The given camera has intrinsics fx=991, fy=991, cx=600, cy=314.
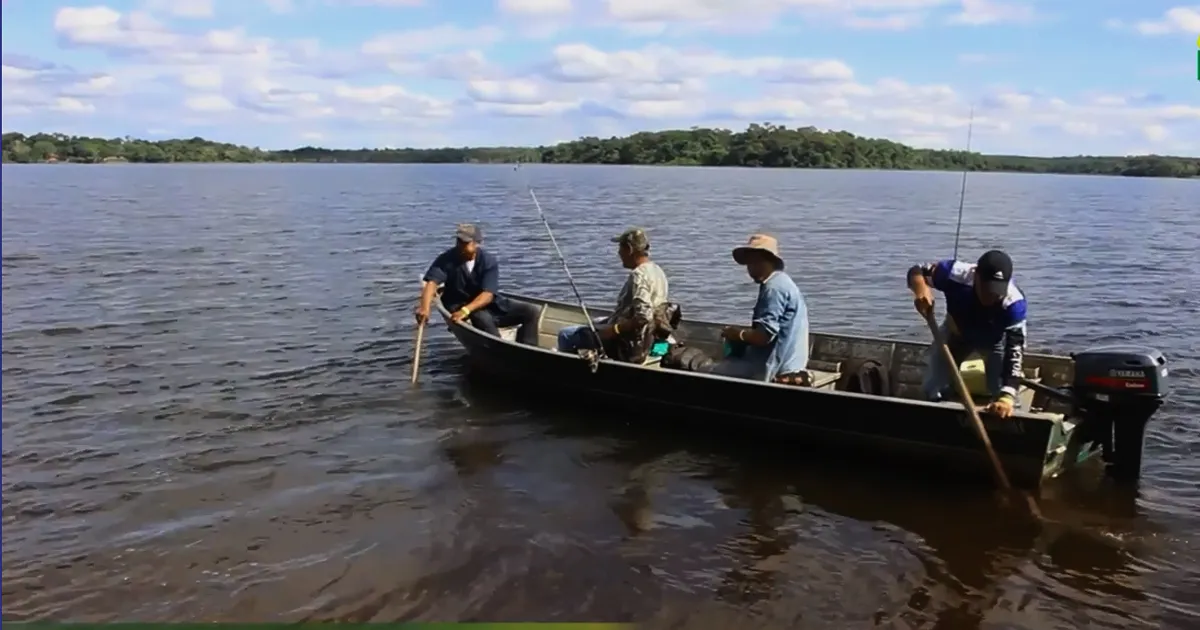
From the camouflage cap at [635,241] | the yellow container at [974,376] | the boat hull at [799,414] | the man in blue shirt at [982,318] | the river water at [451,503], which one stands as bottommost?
the river water at [451,503]

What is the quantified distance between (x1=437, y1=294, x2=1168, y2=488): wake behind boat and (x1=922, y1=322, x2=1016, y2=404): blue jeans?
252mm

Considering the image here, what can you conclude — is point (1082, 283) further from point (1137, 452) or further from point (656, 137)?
point (656, 137)

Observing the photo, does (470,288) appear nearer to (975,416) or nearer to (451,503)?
(451,503)

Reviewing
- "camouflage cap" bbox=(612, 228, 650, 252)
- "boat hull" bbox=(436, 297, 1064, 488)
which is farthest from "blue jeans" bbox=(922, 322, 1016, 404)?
"camouflage cap" bbox=(612, 228, 650, 252)

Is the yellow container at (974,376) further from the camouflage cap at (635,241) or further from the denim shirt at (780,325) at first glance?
the camouflage cap at (635,241)

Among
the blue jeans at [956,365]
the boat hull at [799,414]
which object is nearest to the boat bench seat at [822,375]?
the boat hull at [799,414]

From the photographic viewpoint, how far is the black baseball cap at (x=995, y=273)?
7051mm

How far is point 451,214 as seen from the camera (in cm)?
3872

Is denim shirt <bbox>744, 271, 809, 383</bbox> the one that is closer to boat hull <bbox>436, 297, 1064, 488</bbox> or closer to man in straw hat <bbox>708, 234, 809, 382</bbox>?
man in straw hat <bbox>708, 234, 809, 382</bbox>

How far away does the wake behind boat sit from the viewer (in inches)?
286

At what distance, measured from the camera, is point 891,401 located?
7789 mm

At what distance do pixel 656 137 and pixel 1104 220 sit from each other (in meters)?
89.6

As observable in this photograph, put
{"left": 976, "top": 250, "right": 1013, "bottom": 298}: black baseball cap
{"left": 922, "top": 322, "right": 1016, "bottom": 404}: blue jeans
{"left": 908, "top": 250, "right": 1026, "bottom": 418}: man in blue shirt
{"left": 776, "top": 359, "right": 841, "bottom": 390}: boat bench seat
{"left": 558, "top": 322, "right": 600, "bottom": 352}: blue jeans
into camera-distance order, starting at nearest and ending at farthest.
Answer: {"left": 976, "top": 250, "right": 1013, "bottom": 298}: black baseball cap < {"left": 908, "top": 250, "right": 1026, "bottom": 418}: man in blue shirt < {"left": 922, "top": 322, "right": 1016, "bottom": 404}: blue jeans < {"left": 776, "top": 359, "right": 841, "bottom": 390}: boat bench seat < {"left": 558, "top": 322, "right": 600, "bottom": 352}: blue jeans

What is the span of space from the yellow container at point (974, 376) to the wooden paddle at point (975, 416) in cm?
23
